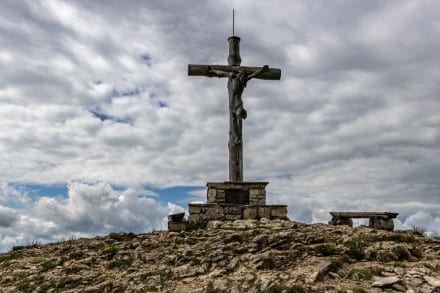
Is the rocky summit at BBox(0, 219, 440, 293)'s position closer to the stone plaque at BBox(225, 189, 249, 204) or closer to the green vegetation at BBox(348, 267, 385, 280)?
the green vegetation at BBox(348, 267, 385, 280)

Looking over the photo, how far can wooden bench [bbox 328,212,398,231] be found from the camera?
1650 cm

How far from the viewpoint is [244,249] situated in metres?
12.6

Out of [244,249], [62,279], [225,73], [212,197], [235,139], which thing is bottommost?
[62,279]

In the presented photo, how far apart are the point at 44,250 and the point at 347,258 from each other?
10.1 metres

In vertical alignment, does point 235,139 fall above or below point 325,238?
above

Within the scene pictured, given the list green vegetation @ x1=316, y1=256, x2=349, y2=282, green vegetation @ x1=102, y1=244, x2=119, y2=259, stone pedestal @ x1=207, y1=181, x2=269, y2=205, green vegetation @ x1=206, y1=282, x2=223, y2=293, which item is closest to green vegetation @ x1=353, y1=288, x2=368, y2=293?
green vegetation @ x1=316, y1=256, x2=349, y2=282

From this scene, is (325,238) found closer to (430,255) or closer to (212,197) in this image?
(430,255)

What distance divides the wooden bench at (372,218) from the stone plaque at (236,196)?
3.32 metres

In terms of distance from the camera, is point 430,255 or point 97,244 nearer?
→ point 430,255

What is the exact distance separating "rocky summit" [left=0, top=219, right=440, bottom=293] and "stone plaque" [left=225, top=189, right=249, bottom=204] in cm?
214

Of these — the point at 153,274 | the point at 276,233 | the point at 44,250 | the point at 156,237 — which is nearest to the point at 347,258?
the point at 276,233

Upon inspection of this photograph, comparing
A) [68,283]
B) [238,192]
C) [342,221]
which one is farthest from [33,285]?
[342,221]

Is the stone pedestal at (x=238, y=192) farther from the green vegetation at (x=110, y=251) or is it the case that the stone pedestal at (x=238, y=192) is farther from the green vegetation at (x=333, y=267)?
the green vegetation at (x=333, y=267)

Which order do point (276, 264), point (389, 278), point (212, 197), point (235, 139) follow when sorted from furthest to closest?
point (235, 139)
point (212, 197)
point (276, 264)
point (389, 278)
